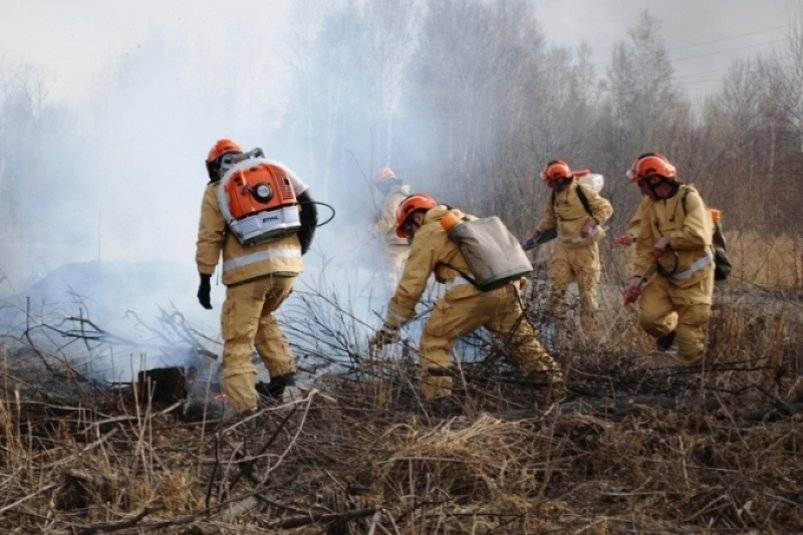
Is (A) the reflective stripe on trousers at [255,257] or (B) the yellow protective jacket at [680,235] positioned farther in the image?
(B) the yellow protective jacket at [680,235]

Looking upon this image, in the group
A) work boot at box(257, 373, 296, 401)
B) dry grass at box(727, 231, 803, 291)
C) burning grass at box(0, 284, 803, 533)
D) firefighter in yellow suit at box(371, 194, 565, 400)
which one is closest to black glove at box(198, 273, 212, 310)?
work boot at box(257, 373, 296, 401)

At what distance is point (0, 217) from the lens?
17.3m

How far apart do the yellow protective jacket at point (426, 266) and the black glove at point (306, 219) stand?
0.80 m

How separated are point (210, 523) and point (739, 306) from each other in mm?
5017

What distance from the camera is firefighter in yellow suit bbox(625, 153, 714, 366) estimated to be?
20.3 ft

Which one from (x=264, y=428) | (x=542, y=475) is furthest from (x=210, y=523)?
(x=542, y=475)

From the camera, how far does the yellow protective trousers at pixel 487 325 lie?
5215 mm

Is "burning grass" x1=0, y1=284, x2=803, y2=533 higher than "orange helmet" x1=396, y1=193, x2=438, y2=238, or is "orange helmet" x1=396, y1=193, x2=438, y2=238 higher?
"orange helmet" x1=396, y1=193, x2=438, y2=238

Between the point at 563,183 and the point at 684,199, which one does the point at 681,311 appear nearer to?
the point at 684,199

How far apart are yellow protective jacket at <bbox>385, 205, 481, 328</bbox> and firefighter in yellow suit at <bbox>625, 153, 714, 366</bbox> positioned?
1738 millimetres

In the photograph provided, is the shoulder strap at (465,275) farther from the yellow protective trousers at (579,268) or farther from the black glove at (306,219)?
the yellow protective trousers at (579,268)

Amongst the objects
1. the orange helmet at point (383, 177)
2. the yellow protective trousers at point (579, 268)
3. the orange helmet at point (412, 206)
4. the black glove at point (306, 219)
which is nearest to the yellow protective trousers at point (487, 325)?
the orange helmet at point (412, 206)

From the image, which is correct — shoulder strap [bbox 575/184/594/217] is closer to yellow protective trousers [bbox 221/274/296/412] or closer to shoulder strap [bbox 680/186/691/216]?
shoulder strap [bbox 680/186/691/216]

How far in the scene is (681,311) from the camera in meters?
6.43
